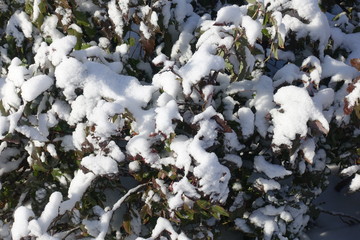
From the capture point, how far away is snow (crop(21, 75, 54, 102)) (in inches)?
59.7

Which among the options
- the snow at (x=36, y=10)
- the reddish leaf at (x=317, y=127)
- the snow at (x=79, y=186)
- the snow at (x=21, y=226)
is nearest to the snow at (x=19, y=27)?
the snow at (x=36, y=10)

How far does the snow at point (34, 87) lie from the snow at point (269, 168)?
934 millimetres

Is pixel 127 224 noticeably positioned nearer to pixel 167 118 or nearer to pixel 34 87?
pixel 167 118

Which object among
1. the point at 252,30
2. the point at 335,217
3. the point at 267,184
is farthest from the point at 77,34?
the point at 335,217

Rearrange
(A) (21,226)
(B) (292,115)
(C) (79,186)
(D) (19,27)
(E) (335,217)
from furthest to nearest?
(E) (335,217) → (D) (19,27) → (C) (79,186) → (B) (292,115) → (A) (21,226)

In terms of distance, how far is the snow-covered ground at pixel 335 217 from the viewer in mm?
2325

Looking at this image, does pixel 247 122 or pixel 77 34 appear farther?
pixel 77 34

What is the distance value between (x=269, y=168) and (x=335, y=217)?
3.19 ft

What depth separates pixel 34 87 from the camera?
1.52 m

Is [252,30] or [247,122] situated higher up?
[252,30]

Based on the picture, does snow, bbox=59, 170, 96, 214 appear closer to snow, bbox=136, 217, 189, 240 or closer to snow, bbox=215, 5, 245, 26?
snow, bbox=136, 217, 189, 240

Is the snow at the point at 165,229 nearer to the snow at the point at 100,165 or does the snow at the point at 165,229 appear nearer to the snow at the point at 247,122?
the snow at the point at 100,165

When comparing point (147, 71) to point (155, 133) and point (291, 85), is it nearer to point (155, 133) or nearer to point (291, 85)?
point (155, 133)

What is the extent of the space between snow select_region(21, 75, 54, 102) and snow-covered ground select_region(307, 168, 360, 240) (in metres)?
1.61
